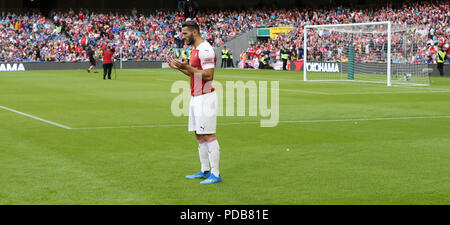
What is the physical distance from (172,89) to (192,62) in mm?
20011

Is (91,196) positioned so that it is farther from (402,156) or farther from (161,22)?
(161,22)

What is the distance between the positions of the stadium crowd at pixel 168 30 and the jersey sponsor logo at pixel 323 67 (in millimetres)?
590

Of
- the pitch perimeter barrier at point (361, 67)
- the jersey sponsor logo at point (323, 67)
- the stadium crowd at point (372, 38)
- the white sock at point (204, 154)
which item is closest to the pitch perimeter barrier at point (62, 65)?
the stadium crowd at point (372, 38)

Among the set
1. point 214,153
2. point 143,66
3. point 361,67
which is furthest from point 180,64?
point 143,66

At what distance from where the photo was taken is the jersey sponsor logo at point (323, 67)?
4412cm

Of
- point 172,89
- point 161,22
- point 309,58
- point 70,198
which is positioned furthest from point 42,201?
point 161,22

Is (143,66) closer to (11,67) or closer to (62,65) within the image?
(62,65)

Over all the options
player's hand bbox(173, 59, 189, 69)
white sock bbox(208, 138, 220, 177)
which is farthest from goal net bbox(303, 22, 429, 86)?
player's hand bbox(173, 59, 189, 69)

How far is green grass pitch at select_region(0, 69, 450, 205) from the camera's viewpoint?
7637 millimetres

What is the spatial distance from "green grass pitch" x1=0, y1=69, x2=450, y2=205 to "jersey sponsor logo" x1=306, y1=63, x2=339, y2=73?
25020 mm

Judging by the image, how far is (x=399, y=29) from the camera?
36188mm

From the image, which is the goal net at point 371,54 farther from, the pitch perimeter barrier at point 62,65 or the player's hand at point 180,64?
the player's hand at point 180,64

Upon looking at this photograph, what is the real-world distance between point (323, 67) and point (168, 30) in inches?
1007

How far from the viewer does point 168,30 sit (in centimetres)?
6700
